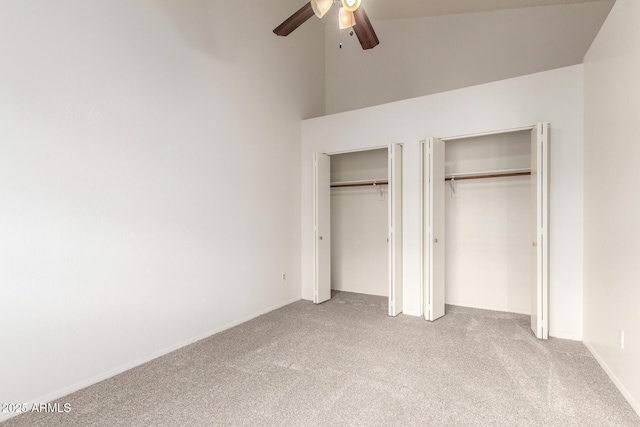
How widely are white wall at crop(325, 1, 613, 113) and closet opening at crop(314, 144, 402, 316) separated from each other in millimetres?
1064

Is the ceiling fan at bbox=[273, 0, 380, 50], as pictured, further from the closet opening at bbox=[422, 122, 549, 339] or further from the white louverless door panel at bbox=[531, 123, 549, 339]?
the white louverless door panel at bbox=[531, 123, 549, 339]

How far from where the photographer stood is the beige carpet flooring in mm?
1945

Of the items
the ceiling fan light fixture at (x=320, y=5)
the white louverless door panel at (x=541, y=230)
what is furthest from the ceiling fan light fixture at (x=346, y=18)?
the white louverless door panel at (x=541, y=230)

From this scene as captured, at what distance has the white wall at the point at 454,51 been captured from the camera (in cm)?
390

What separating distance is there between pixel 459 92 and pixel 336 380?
3126 mm

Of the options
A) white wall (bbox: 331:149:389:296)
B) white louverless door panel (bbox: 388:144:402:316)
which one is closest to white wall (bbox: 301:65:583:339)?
white louverless door panel (bbox: 388:144:402:316)

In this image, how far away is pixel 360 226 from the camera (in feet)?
16.2

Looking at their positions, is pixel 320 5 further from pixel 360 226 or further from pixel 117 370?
pixel 360 226

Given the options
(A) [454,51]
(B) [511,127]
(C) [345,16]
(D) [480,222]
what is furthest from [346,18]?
(D) [480,222]

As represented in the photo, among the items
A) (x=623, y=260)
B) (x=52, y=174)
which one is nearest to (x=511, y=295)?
(x=623, y=260)

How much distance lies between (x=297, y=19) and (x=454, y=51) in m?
2.93

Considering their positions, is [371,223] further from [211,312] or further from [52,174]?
[52,174]

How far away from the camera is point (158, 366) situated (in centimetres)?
263

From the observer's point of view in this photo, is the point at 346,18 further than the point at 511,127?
No
